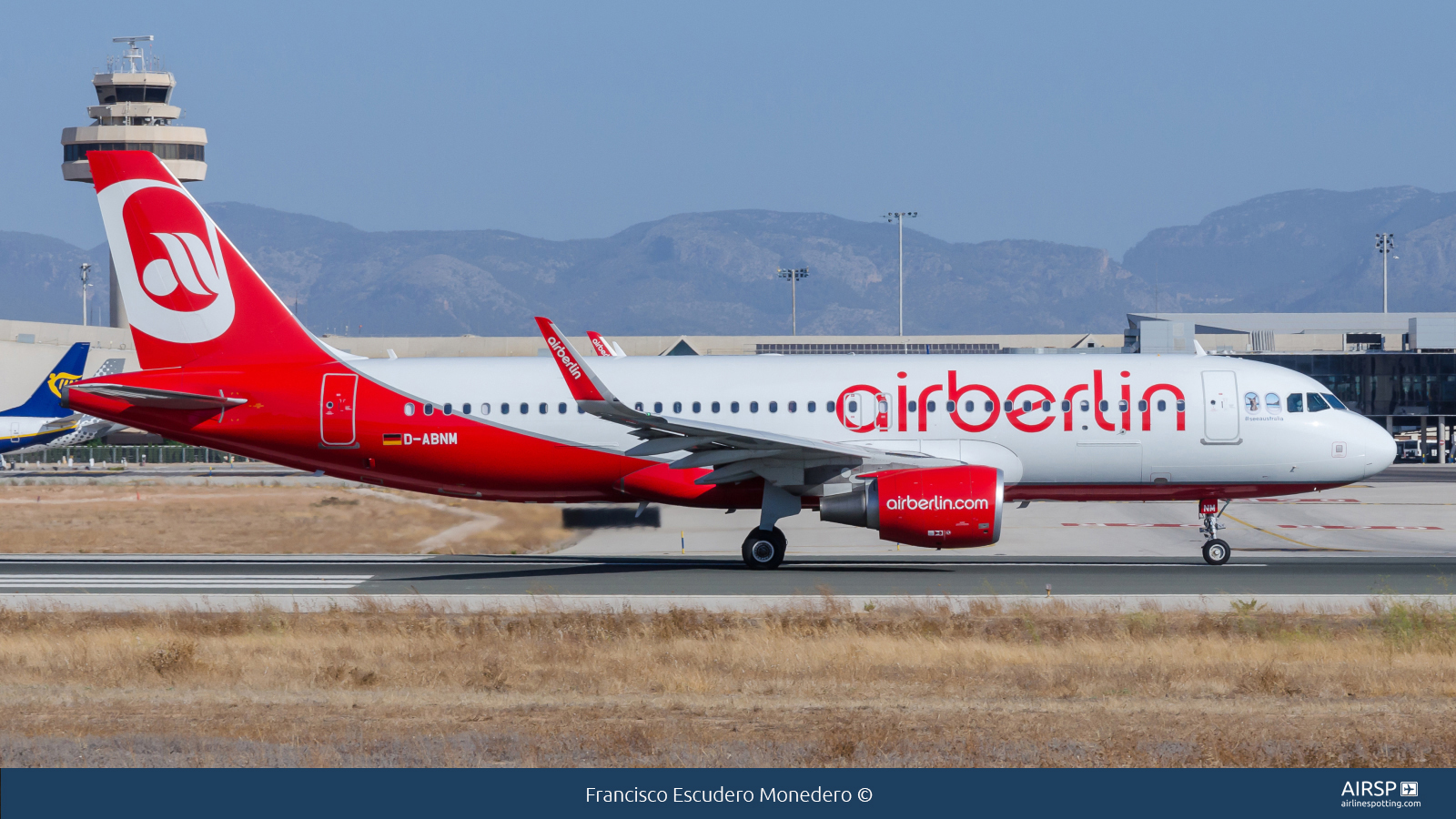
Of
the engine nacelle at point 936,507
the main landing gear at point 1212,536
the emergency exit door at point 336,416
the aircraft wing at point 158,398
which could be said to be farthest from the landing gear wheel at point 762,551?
the aircraft wing at point 158,398

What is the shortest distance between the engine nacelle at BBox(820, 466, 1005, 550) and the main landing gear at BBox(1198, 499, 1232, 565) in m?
5.36

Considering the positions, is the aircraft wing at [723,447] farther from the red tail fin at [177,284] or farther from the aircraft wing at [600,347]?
the red tail fin at [177,284]

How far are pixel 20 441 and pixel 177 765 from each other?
76.5m

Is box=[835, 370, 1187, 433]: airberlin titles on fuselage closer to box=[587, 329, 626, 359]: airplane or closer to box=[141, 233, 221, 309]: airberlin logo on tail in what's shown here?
box=[587, 329, 626, 359]: airplane

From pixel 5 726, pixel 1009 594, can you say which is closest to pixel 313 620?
pixel 5 726

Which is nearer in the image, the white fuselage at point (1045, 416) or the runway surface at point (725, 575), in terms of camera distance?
the runway surface at point (725, 575)

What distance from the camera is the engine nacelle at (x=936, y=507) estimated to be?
82.6 ft

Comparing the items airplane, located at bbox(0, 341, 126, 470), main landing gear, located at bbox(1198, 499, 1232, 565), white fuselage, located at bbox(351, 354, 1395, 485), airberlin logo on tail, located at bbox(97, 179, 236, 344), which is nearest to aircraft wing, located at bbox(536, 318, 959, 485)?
white fuselage, located at bbox(351, 354, 1395, 485)

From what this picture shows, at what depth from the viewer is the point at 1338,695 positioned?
47.0 ft

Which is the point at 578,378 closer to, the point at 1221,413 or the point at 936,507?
the point at 936,507

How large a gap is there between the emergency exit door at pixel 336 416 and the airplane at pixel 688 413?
→ 4 cm

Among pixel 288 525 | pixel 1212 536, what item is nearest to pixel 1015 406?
pixel 1212 536

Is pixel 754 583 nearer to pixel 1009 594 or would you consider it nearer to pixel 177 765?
pixel 1009 594

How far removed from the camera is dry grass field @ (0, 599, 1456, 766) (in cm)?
1148
